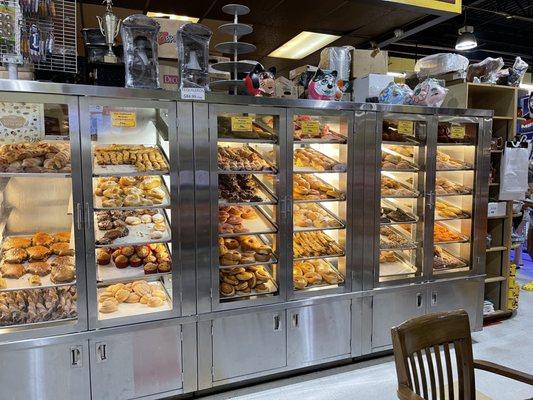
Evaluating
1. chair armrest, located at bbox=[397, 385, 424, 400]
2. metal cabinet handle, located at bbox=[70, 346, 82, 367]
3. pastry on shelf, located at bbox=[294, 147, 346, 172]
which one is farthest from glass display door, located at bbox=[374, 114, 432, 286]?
metal cabinet handle, located at bbox=[70, 346, 82, 367]

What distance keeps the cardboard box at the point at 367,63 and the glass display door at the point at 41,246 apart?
2.52 meters

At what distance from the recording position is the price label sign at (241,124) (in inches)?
123

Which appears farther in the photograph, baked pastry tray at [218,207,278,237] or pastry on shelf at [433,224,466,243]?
pastry on shelf at [433,224,466,243]

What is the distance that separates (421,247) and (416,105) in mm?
1304

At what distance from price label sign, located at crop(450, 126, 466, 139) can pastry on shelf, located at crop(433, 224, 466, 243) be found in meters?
0.91

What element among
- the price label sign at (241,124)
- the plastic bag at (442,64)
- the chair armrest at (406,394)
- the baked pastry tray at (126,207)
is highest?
the plastic bag at (442,64)

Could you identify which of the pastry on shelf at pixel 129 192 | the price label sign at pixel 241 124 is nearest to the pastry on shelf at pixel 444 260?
the price label sign at pixel 241 124

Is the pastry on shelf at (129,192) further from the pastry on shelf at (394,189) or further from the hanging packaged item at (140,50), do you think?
the pastry on shelf at (394,189)

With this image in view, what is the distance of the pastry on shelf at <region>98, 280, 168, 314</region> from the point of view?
9.51 feet

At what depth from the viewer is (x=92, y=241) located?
2682 millimetres

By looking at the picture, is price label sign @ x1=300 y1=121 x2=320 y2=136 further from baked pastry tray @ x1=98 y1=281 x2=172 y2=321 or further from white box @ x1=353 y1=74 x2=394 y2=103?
baked pastry tray @ x1=98 y1=281 x2=172 y2=321

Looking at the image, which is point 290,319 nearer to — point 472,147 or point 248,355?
point 248,355

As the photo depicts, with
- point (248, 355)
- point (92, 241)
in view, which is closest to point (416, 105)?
point (248, 355)

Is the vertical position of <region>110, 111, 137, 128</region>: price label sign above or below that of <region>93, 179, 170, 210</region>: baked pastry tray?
above
